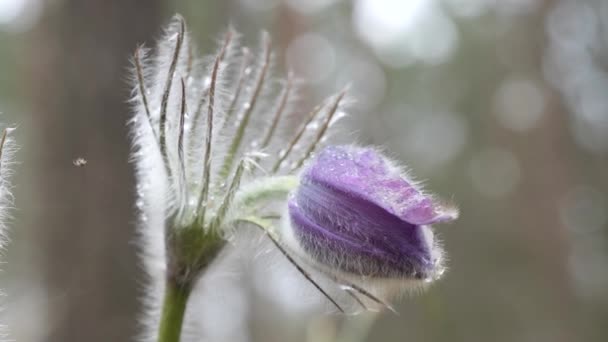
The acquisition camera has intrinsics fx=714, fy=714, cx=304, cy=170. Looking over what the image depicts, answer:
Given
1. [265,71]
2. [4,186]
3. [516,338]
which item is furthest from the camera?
[516,338]

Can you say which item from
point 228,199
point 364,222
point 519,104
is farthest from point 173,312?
point 519,104

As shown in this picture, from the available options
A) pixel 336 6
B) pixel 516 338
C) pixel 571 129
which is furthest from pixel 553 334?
pixel 336 6

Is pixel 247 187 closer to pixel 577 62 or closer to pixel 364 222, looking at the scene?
pixel 364 222

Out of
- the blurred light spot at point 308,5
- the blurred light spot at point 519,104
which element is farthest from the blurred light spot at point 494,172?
the blurred light spot at point 308,5

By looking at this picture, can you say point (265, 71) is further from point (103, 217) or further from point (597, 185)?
point (597, 185)

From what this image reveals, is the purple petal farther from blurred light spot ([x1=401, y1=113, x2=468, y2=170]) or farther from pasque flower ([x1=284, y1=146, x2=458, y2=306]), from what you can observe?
blurred light spot ([x1=401, y1=113, x2=468, y2=170])

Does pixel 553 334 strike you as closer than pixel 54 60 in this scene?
No

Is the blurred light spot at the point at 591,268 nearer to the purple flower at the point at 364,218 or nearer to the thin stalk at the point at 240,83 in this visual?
the thin stalk at the point at 240,83

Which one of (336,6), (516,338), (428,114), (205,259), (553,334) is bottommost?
(516,338)
